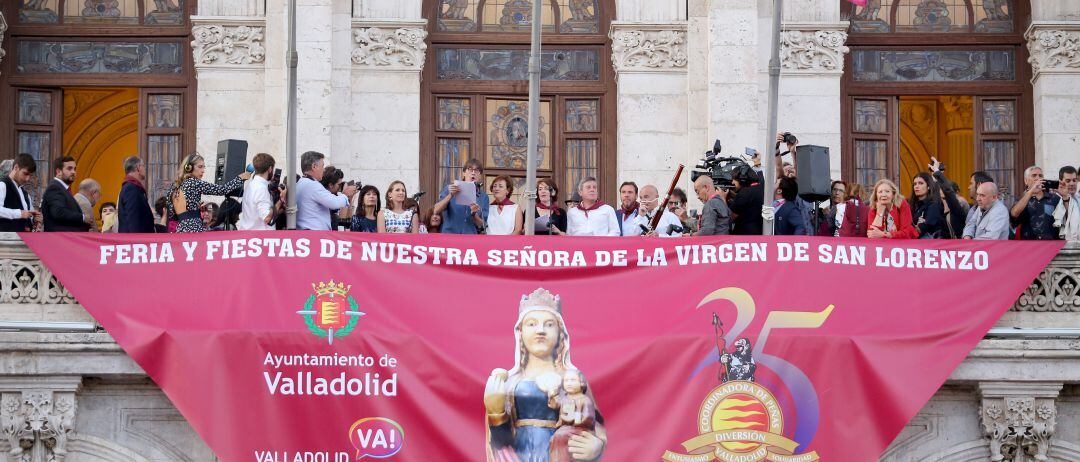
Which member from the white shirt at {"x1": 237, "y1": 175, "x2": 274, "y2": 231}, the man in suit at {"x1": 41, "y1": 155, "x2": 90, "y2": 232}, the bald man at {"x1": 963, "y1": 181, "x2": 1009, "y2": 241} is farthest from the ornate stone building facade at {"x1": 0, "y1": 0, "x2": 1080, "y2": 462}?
the bald man at {"x1": 963, "y1": 181, "x2": 1009, "y2": 241}

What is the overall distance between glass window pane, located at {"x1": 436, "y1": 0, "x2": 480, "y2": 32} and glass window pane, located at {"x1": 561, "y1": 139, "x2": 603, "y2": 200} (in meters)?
2.28

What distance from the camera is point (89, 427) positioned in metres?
23.3

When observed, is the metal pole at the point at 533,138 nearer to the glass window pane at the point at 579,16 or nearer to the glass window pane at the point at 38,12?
the glass window pane at the point at 579,16

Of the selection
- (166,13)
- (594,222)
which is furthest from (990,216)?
(166,13)

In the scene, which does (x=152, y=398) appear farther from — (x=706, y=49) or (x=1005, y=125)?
(x=1005, y=125)

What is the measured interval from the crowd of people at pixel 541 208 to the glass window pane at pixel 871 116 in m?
5.22

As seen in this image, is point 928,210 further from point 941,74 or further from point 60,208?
point 60,208

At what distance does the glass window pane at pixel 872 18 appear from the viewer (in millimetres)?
31141

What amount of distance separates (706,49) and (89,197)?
9.33m

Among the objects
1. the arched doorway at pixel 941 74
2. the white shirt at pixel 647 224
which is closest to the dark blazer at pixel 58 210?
the white shirt at pixel 647 224

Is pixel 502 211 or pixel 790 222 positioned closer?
pixel 790 222

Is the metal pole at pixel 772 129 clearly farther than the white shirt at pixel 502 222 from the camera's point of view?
No

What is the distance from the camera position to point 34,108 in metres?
30.7

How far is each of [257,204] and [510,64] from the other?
8009 millimetres
